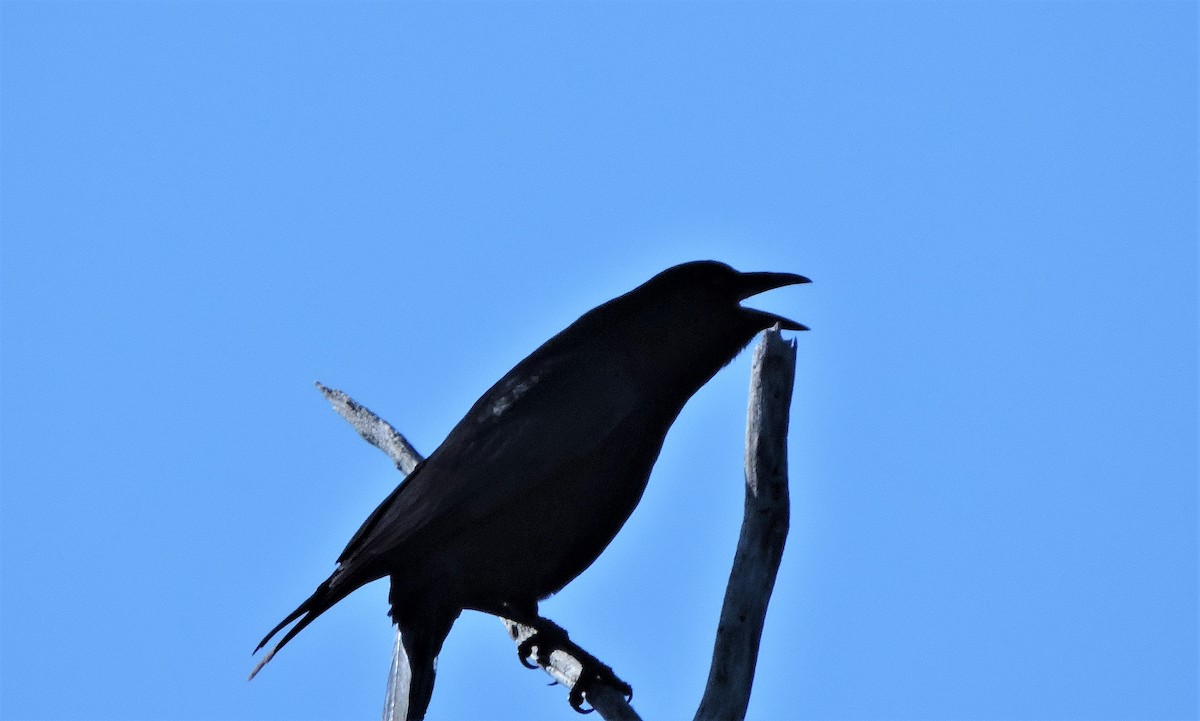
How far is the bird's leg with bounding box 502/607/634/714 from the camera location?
5184 mm

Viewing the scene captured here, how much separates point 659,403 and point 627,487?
1.32 ft

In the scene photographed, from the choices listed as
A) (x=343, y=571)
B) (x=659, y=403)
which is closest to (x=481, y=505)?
(x=343, y=571)

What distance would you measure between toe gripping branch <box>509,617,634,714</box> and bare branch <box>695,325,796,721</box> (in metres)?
1.17

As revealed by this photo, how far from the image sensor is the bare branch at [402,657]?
4.96m

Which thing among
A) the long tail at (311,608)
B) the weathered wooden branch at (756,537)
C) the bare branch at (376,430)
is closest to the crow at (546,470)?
the long tail at (311,608)

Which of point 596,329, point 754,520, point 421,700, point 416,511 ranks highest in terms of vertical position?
point 596,329

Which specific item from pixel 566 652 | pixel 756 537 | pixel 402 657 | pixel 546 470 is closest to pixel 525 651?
pixel 566 652

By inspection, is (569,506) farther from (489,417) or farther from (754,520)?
(754,520)

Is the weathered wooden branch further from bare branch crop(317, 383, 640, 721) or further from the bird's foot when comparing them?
the bird's foot

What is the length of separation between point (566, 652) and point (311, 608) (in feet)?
3.87

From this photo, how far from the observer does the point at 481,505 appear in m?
5.04

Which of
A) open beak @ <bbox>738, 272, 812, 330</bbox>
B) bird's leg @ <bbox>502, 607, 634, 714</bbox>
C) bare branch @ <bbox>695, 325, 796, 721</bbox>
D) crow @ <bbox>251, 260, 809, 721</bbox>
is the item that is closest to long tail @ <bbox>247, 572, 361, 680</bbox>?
crow @ <bbox>251, 260, 809, 721</bbox>

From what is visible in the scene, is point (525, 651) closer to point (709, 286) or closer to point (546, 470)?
point (546, 470)

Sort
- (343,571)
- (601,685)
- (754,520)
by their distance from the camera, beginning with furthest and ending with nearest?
(601,685) < (343,571) < (754,520)
